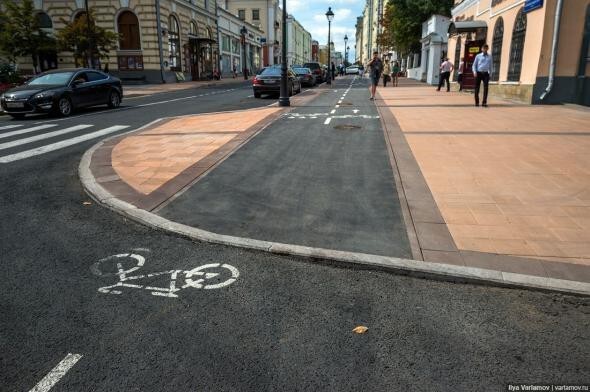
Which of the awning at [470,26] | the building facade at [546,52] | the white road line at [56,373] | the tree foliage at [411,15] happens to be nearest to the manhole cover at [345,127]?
the building facade at [546,52]

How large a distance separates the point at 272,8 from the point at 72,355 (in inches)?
3827

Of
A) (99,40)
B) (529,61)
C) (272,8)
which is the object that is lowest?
(529,61)

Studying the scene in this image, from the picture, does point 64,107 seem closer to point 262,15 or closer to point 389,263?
point 389,263

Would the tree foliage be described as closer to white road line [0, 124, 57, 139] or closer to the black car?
the black car

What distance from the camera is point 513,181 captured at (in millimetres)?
6297

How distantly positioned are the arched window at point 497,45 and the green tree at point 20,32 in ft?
94.0

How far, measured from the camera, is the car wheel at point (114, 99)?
58.6ft

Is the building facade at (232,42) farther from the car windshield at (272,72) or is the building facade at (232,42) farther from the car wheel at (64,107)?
the car wheel at (64,107)

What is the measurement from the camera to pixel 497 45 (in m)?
20.9

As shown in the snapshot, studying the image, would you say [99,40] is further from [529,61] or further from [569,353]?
[569,353]

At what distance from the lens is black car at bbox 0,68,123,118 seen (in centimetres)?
1420

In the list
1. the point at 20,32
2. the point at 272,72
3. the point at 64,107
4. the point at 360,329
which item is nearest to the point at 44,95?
the point at 64,107

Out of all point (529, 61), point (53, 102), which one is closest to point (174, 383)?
point (53, 102)

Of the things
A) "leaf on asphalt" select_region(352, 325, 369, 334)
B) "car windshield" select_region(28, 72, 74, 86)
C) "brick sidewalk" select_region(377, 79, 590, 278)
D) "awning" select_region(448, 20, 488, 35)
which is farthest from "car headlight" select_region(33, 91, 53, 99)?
"awning" select_region(448, 20, 488, 35)
